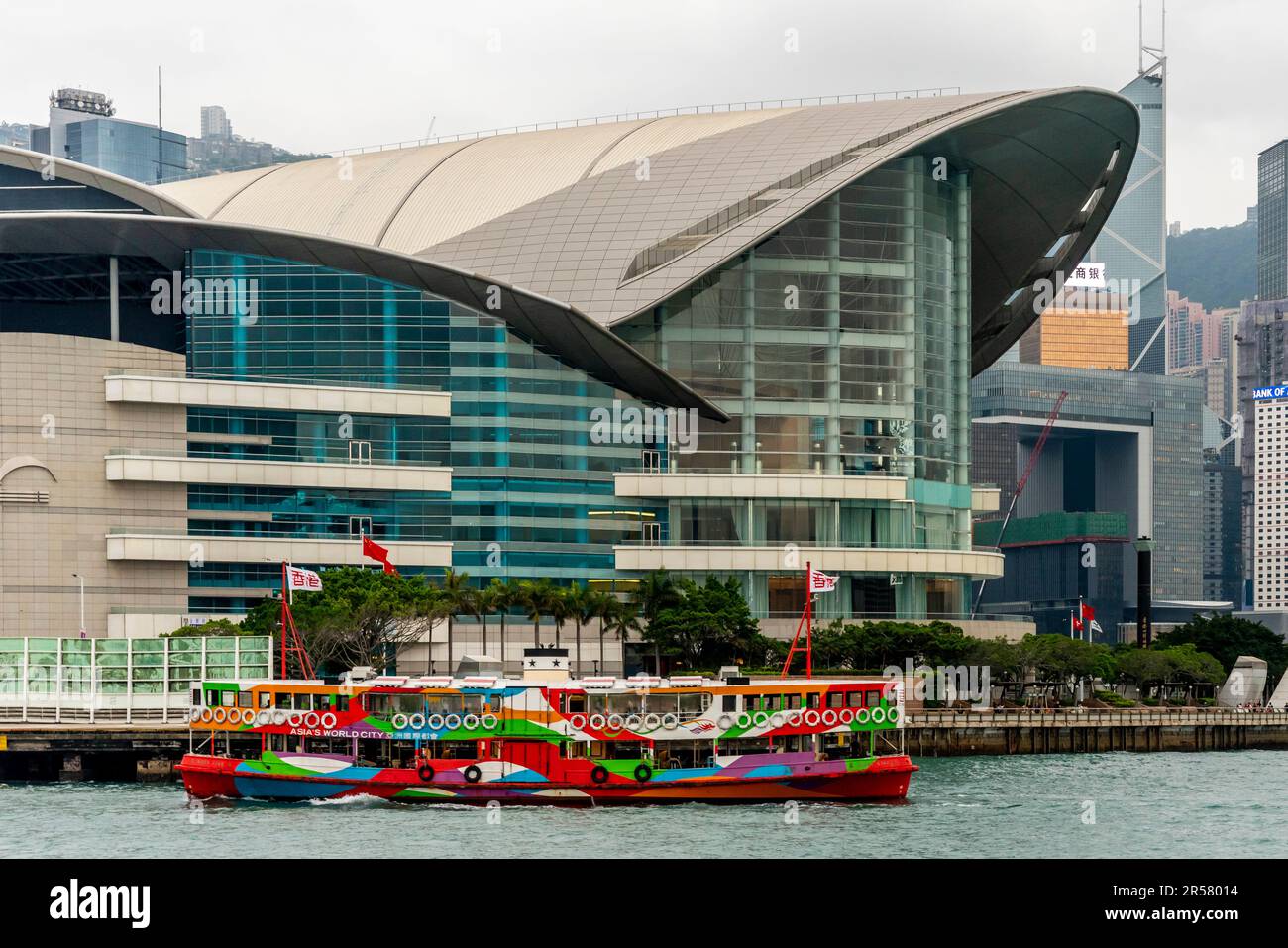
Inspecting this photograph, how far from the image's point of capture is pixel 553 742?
64.4 m

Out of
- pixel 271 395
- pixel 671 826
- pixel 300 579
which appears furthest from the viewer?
pixel 271 395

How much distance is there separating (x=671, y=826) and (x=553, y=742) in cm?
819

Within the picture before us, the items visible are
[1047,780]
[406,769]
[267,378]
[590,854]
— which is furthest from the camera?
[267,378]

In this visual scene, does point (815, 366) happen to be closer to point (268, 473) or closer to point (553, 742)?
point (268, 473)

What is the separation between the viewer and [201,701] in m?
67.1

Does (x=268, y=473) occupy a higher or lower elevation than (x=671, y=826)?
higher

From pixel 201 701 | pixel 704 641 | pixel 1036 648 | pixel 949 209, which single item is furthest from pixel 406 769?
pixel 949 209

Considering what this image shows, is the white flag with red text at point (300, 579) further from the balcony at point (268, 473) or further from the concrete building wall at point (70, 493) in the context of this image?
the concrete building wall at point (70, 493)

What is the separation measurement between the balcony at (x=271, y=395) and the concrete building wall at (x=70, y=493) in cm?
110

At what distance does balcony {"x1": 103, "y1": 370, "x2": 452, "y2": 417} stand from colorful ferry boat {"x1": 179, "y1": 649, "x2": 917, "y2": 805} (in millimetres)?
48704

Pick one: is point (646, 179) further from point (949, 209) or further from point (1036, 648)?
point (1036, 648)

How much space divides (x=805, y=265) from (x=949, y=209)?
46.0 feet

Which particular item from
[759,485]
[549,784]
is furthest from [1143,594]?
[549,784]

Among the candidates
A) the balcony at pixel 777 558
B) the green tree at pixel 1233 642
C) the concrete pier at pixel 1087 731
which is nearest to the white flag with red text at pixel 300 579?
the concrete pier at pixel 1087 731
